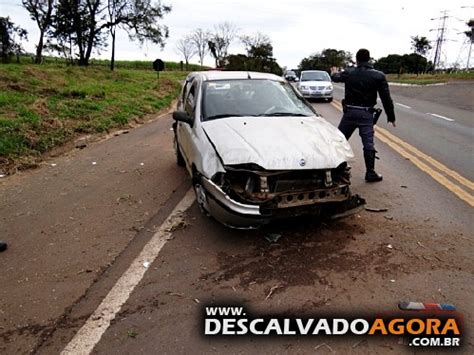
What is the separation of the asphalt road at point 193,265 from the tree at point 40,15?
4408 cm

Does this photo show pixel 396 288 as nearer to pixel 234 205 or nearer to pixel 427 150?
pixel 234 205

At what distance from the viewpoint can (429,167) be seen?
677 cm

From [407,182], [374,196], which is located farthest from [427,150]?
[374,196]

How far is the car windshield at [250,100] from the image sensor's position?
204 inches

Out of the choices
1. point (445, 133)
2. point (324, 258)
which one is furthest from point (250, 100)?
point (445, 133)

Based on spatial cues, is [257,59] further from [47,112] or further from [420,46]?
Result: [47,112]

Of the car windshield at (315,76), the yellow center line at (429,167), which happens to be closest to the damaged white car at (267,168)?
the yellow center line at (429,167)

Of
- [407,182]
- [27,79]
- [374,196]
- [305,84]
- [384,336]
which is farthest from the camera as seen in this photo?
[305,84]

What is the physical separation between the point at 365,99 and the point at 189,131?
264cm

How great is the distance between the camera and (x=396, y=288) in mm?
3328

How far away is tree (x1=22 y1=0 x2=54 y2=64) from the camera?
4353 cm

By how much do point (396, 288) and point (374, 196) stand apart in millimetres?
2307

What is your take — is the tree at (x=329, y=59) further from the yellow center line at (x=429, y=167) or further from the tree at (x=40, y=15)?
the yellow center line at (x=429, y=167)

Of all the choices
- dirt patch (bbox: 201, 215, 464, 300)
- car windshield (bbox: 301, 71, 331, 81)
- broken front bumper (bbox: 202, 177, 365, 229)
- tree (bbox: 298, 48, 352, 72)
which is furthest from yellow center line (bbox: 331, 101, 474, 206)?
tree (bbox: 298, 48, 352, 72)
